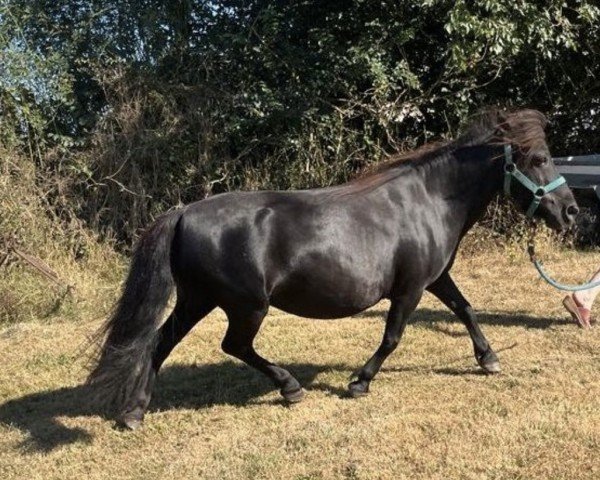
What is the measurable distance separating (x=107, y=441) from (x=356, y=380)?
1683mm

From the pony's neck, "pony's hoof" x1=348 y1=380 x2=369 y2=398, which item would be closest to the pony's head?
the pony's neck

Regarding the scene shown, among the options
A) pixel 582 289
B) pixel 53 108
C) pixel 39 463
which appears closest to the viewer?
pixel 39 463

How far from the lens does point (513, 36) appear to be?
8.35 m

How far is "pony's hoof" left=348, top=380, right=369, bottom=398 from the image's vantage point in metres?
4.60

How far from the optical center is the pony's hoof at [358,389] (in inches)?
181

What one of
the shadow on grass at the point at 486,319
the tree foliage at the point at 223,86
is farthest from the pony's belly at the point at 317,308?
the tree foliage at the point at 223,86

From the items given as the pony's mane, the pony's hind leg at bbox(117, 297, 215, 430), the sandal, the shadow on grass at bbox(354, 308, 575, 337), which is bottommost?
the shadow on grass at bbox(354, 308, 575, 337)

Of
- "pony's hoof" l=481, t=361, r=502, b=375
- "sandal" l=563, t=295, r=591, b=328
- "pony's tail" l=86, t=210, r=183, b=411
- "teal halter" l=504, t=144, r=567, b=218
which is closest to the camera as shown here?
"pony's tail" l=86, t=210, r=183, b=411

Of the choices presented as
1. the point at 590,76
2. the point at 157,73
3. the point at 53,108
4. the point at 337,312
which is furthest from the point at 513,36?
the point at 53,108

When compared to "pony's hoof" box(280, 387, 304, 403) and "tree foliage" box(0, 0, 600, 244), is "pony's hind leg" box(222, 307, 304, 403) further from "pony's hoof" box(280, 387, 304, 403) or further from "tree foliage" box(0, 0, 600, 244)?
"tree foliage" box(0, 0, 600, 244)

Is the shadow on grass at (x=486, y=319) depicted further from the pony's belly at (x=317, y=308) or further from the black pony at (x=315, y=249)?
the pony's belly at (x=317, y=308)

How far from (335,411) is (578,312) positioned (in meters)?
2.60

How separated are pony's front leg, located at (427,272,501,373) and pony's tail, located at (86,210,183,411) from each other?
6.59 feet

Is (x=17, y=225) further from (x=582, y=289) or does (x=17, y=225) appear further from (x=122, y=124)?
(x=582, y=289)
